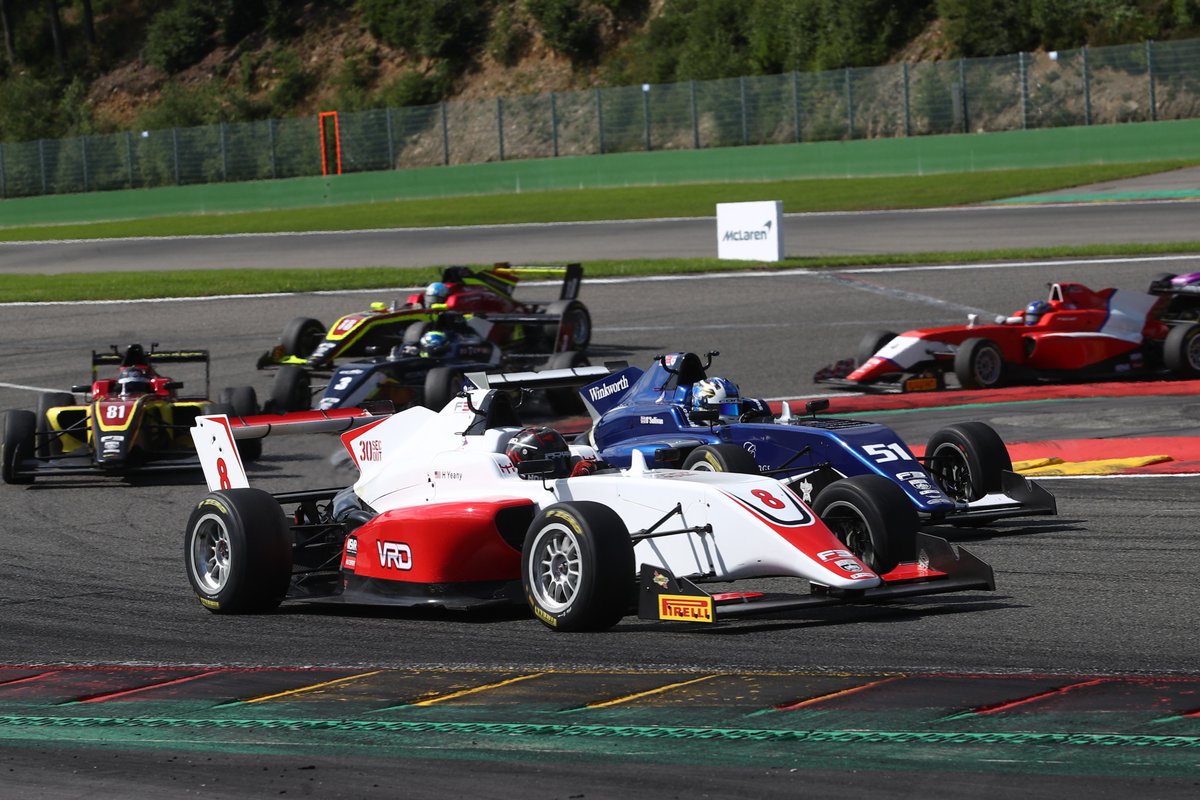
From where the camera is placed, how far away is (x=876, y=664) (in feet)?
26.3

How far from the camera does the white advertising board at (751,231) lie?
3281cm

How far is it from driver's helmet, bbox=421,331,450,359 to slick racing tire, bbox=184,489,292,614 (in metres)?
9.26

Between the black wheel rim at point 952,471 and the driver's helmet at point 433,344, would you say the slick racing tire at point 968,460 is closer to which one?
the black wheel rim at point 952,471

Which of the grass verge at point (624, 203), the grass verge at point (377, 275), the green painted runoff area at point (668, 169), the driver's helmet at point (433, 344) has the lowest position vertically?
the driver's helmet at point (433, 344)

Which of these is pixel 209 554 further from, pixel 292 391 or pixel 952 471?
pixel 292 391

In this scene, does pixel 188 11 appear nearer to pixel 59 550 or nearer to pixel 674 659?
pixel 59 550

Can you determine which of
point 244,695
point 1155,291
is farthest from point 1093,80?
point 244,695

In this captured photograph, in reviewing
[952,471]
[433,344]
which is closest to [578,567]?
[952,471]

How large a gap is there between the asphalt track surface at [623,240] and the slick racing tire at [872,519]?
950 inches

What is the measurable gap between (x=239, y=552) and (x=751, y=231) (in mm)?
24532

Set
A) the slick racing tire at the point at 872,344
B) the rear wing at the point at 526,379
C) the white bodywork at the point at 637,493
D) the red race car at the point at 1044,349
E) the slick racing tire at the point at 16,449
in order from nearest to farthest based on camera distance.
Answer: the white bodywork at the point at 637,493
the rear wing at the point at 526,379
the slick racing tire at the point at 16,449
the red race car at the point at 1044,349
the slick racing tire at the point at 872,344

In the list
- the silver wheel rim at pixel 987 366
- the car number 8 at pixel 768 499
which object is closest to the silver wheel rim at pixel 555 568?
the car number 8 at pixel 768 499

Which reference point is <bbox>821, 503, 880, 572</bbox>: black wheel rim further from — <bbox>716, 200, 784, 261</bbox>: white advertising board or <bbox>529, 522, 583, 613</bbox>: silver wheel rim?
<bbox>716, 200, 784, 261</bbox>: white advertising board

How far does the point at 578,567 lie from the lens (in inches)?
353
